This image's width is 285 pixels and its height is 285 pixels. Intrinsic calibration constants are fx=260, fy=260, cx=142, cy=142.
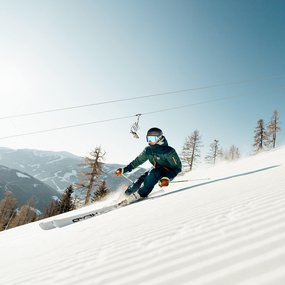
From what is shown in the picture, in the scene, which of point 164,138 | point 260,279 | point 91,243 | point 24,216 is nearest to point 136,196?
point 164,138

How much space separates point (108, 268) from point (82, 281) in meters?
0.25

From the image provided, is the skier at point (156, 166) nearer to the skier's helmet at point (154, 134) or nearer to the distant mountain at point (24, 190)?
the skier's helmet at point (154, 134)

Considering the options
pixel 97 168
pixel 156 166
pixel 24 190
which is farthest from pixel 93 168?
pixel 24 190

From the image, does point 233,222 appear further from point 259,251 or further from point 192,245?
point 259,251

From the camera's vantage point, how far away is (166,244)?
103 inches

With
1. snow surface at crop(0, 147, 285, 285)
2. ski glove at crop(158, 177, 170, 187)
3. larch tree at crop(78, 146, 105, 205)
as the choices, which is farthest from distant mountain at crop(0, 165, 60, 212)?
snow surface at crop(0, 147, 285, 285)

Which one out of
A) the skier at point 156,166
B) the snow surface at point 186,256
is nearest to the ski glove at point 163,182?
the skier at point 156,166

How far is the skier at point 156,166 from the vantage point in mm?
7885

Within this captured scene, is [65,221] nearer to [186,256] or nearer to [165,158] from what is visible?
A: [165,158]

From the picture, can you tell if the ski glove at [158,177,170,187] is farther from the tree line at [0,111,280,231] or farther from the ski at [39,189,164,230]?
the tree line at [0,111,280,231]

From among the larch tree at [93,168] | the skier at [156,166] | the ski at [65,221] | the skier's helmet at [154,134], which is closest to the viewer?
the ski at [65,221]

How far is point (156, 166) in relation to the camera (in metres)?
8.13

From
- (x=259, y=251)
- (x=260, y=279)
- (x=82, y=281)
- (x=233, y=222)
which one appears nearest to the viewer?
(x=260, y=279)

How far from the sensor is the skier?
25.9 feet
